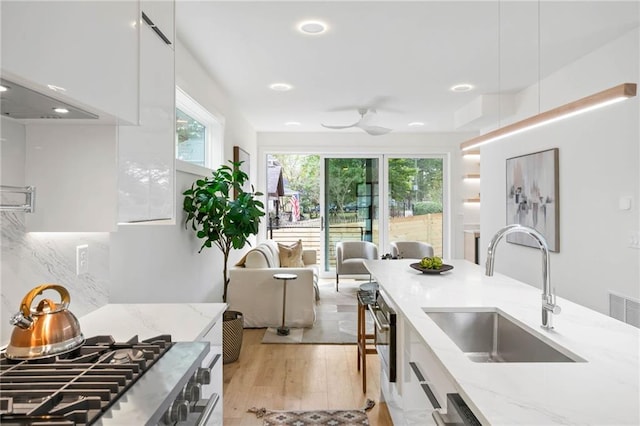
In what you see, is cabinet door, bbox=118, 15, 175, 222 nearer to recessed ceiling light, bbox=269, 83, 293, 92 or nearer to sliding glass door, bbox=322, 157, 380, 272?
recessed ceiling light, bbox=269, 83, 293, 92

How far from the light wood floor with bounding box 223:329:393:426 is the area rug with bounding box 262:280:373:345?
0.15 meters

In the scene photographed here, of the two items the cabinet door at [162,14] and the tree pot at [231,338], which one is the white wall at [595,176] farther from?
the cabinet door at [162,14]

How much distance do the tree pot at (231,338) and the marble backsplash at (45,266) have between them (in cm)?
157

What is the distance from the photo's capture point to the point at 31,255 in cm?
147

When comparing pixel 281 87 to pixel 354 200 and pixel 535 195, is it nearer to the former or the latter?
pixel 535 195

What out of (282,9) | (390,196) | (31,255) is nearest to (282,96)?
(282,9)

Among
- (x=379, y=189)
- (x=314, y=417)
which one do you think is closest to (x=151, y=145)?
(x=314, y=417)

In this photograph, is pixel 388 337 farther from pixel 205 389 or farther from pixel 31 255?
pixel 31 255

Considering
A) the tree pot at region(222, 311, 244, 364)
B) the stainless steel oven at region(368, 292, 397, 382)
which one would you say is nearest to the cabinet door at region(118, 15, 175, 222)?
the stainless steel oven at region(368, 292, 397, 382)

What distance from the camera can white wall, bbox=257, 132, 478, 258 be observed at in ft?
23.5

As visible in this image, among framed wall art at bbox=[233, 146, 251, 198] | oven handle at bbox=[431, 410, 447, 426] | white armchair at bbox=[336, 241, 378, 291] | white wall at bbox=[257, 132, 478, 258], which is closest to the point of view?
oven handle at bbox=[431, 410, 447, 426]

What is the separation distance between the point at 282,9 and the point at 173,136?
1.23 meters

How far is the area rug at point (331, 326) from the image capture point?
13.4ft

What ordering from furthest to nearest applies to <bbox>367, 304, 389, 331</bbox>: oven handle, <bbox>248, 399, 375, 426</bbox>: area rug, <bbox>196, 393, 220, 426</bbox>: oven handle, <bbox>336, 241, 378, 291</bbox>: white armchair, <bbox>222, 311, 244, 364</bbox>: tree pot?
<bbox>336, 241, 378, 291</bbox>: white armchair → <bbox>222, 311, 244, 364</bbox>: tree pot → <bbox>248, 399, 375, 426</bbox>: area rug → <bbox>367, 304, 389, 331</bbox>: oven handle → <bbox>196, 393, 220, 426</bbox>: oven handle
